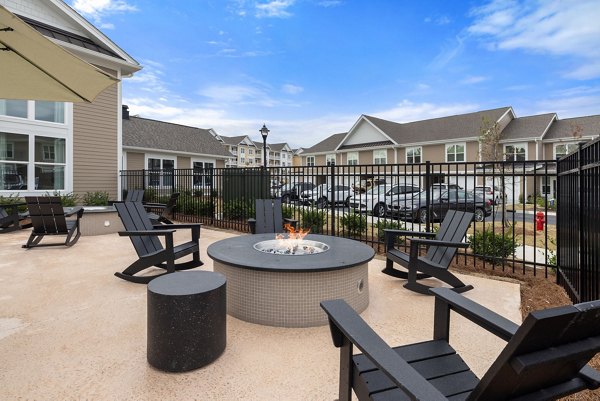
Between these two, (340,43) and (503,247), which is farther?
(340,43)

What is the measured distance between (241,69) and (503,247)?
18625 mm

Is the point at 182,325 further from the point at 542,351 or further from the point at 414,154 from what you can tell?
the point at 414,154

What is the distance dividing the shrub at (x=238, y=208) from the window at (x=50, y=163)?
6.29 metres

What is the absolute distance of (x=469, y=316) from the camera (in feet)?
5.87

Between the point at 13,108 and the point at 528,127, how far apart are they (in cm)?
3079

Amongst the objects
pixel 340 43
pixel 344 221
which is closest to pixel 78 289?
pixel 344 221

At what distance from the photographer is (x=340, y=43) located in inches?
675

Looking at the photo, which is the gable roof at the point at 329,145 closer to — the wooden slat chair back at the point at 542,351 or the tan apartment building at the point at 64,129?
the tan apartment building at the point at 64,129

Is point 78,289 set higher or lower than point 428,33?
lower

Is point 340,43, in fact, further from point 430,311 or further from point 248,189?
point 430,311

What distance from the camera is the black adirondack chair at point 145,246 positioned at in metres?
4.39

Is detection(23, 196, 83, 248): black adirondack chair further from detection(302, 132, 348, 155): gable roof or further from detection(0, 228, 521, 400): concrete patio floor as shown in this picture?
detection(302, 132, 348, 155): gable roof

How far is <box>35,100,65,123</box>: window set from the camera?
34.6 feet

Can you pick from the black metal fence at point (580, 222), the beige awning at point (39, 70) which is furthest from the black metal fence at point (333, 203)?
the beige awning at point (39, 70)
